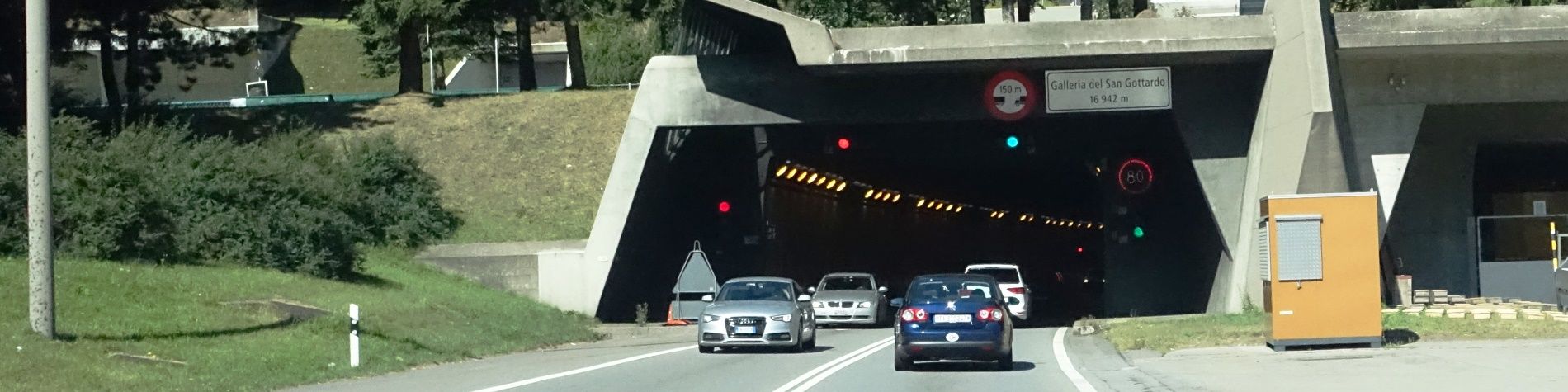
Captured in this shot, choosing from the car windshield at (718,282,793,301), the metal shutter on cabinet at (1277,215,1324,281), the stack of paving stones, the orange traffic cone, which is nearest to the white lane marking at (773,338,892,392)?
the car windshield at (718,282,793,301)

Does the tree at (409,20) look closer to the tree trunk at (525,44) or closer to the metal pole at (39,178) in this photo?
the tree trunk at (525,44)

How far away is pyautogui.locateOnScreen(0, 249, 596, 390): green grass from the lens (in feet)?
56.7

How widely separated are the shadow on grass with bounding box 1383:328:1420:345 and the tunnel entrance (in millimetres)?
A: 11078

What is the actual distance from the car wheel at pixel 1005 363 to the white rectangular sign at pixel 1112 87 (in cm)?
1328

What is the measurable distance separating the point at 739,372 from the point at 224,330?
6.81 metres

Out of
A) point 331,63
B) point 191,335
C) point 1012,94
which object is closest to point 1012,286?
point 1012,94

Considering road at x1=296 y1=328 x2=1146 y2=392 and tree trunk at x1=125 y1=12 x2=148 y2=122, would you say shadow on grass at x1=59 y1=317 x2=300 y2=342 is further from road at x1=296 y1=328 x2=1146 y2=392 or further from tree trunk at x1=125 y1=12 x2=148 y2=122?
tree trunk at x1=125 y1=12 x2=148 y2=122

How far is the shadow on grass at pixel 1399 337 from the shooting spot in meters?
22.7

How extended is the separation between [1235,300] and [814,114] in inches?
379

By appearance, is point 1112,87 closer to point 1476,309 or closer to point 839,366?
point 1476,309

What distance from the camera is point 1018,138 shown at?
38156 mm

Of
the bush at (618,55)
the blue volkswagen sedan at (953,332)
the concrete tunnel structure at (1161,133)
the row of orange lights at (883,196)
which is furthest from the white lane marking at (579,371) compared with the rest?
the bush at (618,55)

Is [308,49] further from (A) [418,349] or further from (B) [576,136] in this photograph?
(A) [418,349]

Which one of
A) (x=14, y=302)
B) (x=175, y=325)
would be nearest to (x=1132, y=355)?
(x=175, y=325)
